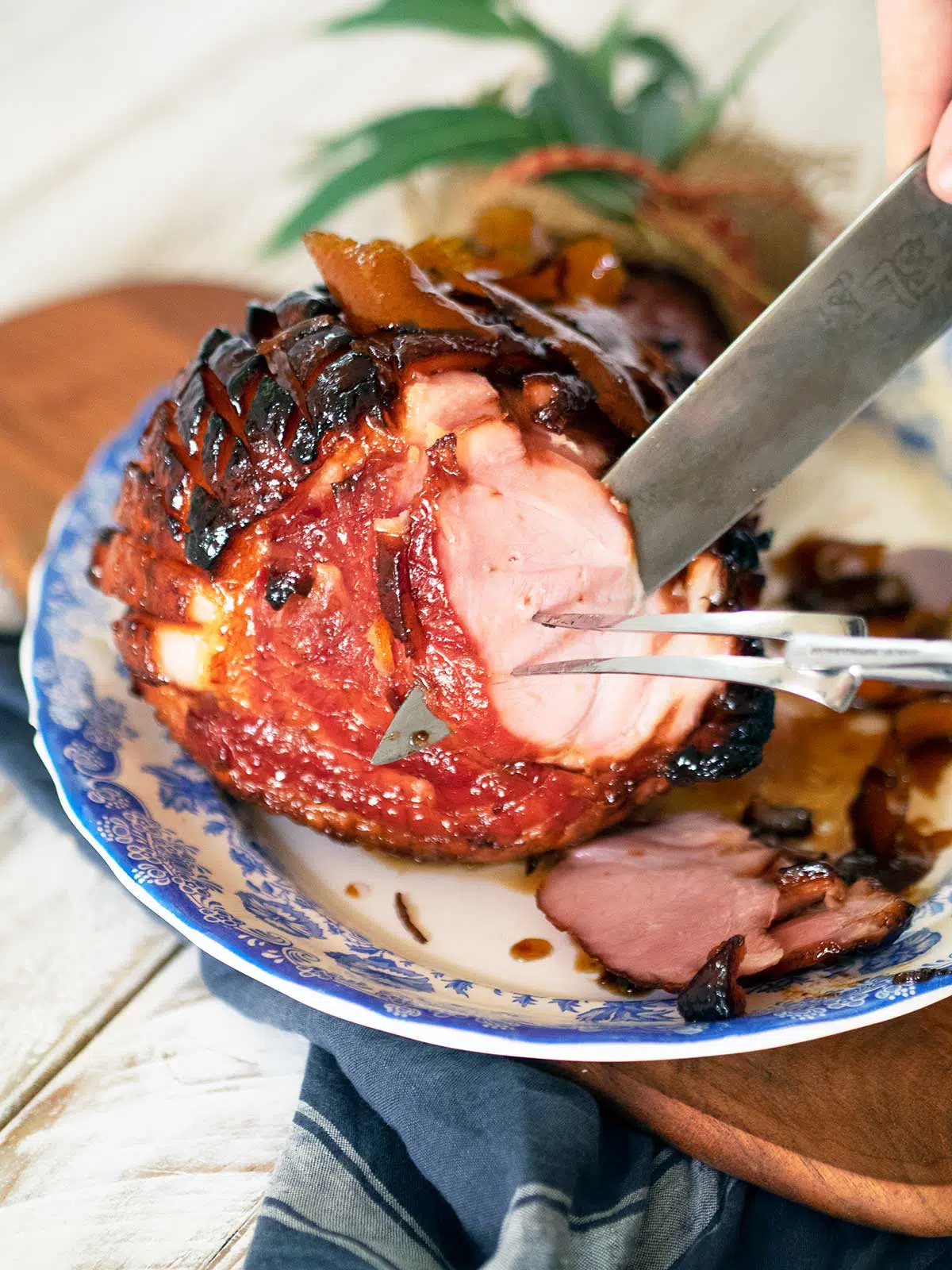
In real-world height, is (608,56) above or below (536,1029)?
above

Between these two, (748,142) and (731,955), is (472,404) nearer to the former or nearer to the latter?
(731,955)

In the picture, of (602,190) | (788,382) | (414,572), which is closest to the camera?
(414,572)

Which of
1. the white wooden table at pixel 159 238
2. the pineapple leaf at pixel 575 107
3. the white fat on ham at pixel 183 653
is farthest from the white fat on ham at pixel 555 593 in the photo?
the pineapple leaf at pixel 575 107

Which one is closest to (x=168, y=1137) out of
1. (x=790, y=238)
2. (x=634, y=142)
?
(x=790, y=238)

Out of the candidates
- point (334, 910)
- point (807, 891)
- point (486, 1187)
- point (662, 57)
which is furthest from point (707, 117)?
point (486, 1187)

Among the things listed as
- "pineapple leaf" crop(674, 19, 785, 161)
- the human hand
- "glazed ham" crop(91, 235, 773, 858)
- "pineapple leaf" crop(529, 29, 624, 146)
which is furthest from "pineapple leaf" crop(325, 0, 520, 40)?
"glazed ham" crop(91, 235, 773, 858)

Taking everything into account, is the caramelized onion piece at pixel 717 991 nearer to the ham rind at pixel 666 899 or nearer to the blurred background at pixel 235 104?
the ham rind at pixel 666 899

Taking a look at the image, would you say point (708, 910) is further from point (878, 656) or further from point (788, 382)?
point (788, 382)

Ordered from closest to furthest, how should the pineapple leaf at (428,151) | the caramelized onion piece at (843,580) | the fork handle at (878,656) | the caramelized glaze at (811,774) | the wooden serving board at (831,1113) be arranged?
1. the fork handle at (878,656)
2. the wooden serving board at (831,1113)
3. the caramelized glaze at (811,774)
4. the caramelized onion piece at (843,580)
5. the pineapple leaf at (428,151)
